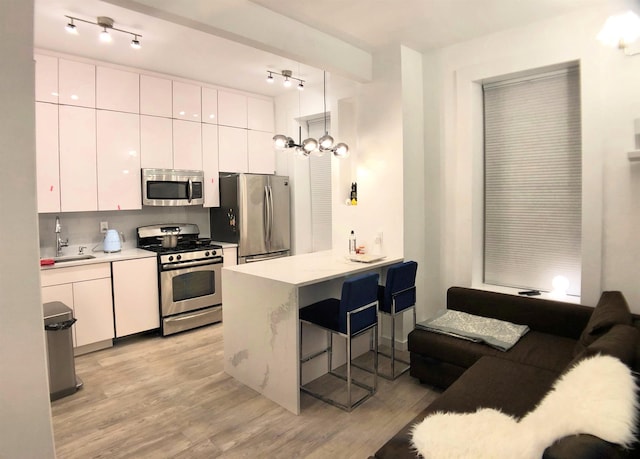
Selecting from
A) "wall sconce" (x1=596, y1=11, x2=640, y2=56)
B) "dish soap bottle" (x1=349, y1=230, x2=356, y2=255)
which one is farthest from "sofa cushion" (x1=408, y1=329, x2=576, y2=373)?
"wall sconce" (x1=596, y1=11, x2=640, y2=56)

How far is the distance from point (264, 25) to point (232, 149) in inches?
95.0

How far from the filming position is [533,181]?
11.1 ft

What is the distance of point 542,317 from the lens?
9.51ft

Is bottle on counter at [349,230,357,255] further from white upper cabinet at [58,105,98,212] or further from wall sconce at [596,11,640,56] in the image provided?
white upper cabinet at [58,105,98,212]

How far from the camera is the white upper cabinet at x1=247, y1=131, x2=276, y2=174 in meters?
5.31

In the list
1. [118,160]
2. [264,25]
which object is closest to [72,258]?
[118,160]

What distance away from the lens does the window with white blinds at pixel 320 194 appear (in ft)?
17.1

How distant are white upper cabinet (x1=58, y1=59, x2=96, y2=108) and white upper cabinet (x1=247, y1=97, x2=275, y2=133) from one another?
1931 millimetres

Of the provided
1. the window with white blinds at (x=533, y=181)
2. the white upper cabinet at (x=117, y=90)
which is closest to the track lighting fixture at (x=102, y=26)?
the white upper cabinet at (x=117, y=90)

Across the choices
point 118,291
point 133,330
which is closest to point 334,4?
point 118,291

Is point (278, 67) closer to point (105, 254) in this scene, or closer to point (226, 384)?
point (105, 254)

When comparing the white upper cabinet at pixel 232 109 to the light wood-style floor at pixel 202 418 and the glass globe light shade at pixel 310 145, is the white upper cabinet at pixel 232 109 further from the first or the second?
the light wood-style floor at pixel 202 418

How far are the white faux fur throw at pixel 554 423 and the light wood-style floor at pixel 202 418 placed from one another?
921 mm

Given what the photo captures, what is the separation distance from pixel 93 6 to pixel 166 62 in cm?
123
